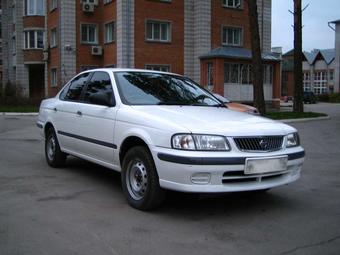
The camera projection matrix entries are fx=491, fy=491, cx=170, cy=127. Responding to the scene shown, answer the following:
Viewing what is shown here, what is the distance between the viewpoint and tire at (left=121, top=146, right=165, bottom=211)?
543 cm

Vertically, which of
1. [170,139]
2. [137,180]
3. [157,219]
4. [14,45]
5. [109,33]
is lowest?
[157,219]

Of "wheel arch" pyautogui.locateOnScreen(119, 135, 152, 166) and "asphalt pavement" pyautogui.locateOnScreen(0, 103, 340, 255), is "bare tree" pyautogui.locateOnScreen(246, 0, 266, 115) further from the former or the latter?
"wheel arch" pyautogui.locateOnScreen(119, 135, 152, 166)

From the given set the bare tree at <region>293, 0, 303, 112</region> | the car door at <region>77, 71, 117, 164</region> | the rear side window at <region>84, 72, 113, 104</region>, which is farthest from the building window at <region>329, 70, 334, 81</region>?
the car door at <region>77, 71, 117, 164</region>

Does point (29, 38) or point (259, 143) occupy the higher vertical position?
point (29, 38)

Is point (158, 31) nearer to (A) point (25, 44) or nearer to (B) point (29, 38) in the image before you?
(B) point (29, 38)

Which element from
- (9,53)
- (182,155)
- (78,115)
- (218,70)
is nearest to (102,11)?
(218,70)

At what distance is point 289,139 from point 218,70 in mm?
24846

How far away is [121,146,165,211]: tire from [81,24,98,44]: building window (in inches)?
1123

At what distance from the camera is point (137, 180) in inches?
228

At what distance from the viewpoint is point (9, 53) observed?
47.0 metres

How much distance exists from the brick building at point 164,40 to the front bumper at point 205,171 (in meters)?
25.3

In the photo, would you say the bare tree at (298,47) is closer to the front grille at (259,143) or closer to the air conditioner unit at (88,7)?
the air conditioner unit at (88,7)

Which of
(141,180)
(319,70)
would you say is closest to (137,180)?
(141,180)

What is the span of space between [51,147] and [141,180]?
3245mm
